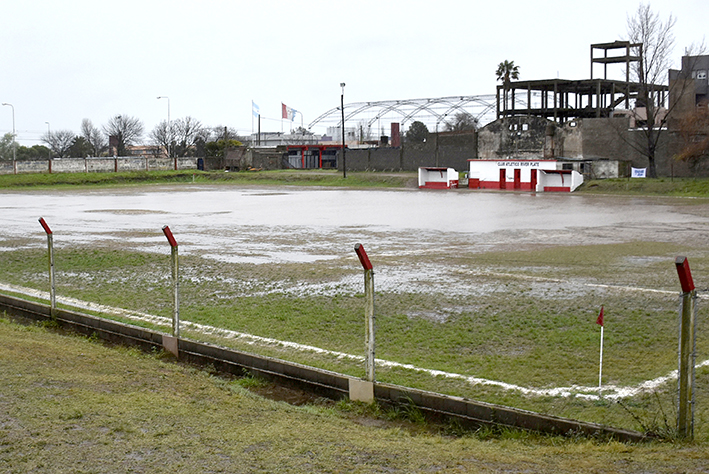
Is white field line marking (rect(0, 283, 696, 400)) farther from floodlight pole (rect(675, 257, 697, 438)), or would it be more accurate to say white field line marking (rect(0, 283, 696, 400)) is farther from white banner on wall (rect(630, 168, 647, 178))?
white banner on wall (rect(630, 168, 647, 178))

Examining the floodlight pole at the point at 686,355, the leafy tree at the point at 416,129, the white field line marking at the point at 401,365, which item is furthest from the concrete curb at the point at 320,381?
the leafy tree at the point at 416,129

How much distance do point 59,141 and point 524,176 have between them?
113 m

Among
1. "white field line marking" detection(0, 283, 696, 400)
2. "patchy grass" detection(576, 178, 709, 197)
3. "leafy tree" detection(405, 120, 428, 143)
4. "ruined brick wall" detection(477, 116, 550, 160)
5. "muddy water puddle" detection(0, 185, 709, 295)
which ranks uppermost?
"leafy tree" detection(405, 120, 428, 143)

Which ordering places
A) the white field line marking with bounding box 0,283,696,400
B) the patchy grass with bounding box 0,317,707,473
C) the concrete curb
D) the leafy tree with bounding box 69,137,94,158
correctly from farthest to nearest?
the leafy tree with bounding box 69,137,94,158, the white field line marking with bounding box 0,283,696,400, the concrete curb, the patchy grass with bounding box 0,317,707,473

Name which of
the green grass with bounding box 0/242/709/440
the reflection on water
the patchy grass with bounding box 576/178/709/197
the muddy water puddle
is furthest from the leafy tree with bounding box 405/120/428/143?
the green grass with bounding box 0/242/709/440

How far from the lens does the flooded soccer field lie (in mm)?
8211

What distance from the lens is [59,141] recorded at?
472 feet

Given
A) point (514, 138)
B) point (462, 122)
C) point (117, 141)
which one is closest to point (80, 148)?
point (117, 141)

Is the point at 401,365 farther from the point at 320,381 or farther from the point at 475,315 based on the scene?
the point at 475,315

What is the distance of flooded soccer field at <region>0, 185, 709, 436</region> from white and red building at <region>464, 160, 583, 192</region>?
77.0ft

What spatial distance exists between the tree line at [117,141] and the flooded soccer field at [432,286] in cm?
10333

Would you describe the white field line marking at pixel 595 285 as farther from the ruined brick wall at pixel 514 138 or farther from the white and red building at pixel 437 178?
the ruined brick wall at pixel 514 138

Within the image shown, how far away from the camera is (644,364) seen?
8172mm

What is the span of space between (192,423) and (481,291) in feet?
25.7
